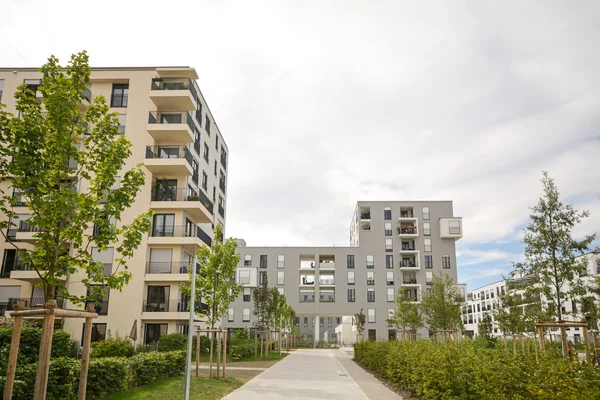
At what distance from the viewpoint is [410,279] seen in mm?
75312

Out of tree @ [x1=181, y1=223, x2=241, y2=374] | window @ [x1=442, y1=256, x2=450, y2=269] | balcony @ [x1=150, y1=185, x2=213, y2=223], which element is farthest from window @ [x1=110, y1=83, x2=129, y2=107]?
window @ [x1=442, y1=256, x2=450, y2=269]

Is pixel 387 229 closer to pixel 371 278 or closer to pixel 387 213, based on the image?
pixel 387 213

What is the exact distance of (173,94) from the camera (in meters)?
34.9

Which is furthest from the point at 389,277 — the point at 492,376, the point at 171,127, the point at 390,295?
the point at 492,376

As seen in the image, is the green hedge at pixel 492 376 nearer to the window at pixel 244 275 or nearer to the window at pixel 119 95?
the window at pixel 119 95

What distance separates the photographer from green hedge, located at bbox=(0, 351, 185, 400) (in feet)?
32.4

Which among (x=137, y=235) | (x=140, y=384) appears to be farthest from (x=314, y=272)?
(x=137, y=235)

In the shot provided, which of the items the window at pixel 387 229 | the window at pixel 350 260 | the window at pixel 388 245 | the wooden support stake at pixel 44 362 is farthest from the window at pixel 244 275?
the wooden support stake at pixel 44 362

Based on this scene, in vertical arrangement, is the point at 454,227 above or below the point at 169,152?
above

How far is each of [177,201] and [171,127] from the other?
17.5ft

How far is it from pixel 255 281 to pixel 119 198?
69.8m

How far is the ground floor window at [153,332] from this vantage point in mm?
32281

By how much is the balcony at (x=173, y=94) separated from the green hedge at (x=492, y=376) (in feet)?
85.4

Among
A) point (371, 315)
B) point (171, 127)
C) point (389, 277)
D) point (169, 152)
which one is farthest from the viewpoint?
point (389, 277)
